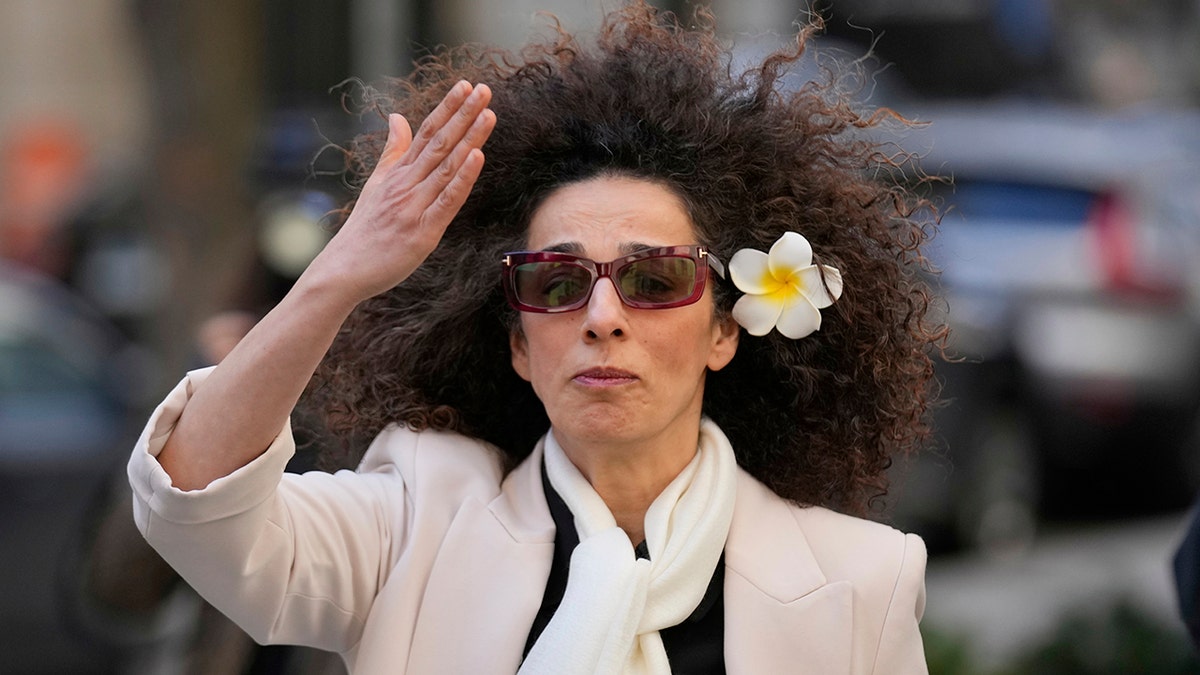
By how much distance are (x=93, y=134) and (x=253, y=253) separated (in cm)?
1090

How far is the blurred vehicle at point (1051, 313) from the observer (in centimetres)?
759

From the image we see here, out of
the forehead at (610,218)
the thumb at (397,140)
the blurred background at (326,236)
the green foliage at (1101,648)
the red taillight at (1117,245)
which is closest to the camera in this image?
the thumb at (397,140)

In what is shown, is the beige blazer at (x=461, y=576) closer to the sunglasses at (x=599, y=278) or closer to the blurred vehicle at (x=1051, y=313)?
the sunglasses at (x=599, y=278)

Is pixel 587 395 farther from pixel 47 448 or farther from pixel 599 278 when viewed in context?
pixel 47 448

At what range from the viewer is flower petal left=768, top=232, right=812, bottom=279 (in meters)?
2.97

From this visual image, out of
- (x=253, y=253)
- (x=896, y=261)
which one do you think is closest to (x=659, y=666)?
(x=896, y=261)

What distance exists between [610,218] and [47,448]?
4.49m

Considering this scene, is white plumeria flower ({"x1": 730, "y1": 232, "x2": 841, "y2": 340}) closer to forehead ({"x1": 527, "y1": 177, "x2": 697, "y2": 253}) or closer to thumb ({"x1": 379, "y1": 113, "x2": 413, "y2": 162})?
forehead ({"x1": 527, "y1": 177, "x2": 697, "y2": 253})

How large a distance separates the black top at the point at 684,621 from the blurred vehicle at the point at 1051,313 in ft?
15.1

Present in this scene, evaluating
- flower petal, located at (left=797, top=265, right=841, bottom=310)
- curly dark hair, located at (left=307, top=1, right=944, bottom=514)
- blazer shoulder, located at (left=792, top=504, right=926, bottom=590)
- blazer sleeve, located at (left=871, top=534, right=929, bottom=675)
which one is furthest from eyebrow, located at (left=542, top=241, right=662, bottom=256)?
blazer sleeve, located at (left=871, top=534, right=929, bottom=675)

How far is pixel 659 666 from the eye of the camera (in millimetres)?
2727

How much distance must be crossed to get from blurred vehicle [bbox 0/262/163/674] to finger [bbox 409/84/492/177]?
2.61 metres

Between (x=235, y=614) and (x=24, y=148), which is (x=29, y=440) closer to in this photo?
(x=235, y=614)

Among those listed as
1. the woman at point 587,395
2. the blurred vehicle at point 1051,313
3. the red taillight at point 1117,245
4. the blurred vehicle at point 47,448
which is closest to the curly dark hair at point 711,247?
the woman at point 587,395
